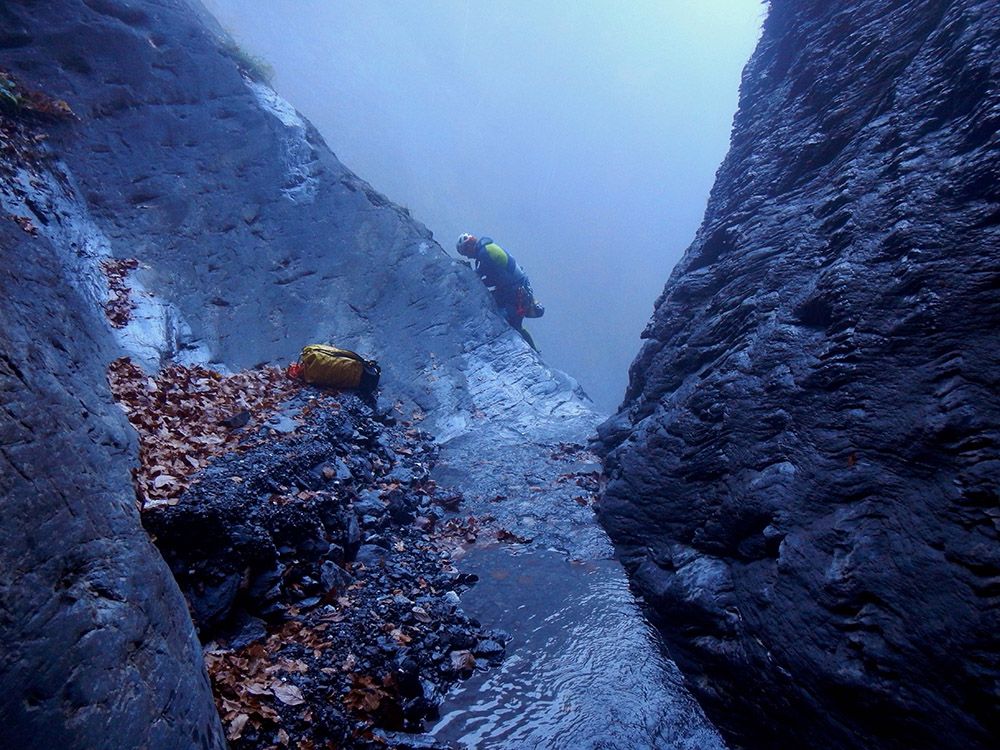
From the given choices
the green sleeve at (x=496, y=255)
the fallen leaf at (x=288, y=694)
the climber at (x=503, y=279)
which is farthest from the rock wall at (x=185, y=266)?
the green sleeve at (x=496, y=255)

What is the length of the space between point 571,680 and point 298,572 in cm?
295

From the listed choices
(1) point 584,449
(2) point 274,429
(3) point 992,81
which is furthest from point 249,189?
(3) point 992,81

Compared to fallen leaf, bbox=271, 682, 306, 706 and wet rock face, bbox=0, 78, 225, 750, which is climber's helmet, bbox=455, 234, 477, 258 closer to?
wet rock face, bbox=0, 78, 225, 750

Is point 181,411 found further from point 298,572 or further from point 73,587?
point 73,587

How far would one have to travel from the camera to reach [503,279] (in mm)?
14641

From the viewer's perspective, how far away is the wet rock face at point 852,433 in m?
3.36

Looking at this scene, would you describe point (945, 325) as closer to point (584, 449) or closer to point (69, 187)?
point (584, 449)

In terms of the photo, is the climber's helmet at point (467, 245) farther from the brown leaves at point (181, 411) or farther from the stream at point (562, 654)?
the stream at point (562, 654)

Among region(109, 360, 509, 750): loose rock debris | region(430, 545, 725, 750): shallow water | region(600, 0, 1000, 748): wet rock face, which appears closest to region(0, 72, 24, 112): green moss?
region(109, 360, 509, 750): loose rock debris

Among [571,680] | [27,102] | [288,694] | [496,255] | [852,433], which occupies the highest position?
[27,102]

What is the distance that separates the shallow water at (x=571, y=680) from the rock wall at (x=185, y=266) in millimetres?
2351

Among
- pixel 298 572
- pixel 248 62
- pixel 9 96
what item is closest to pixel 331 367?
pixel 298 572

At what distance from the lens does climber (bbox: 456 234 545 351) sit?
14.5m

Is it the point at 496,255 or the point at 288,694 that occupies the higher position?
the point at 496,255
